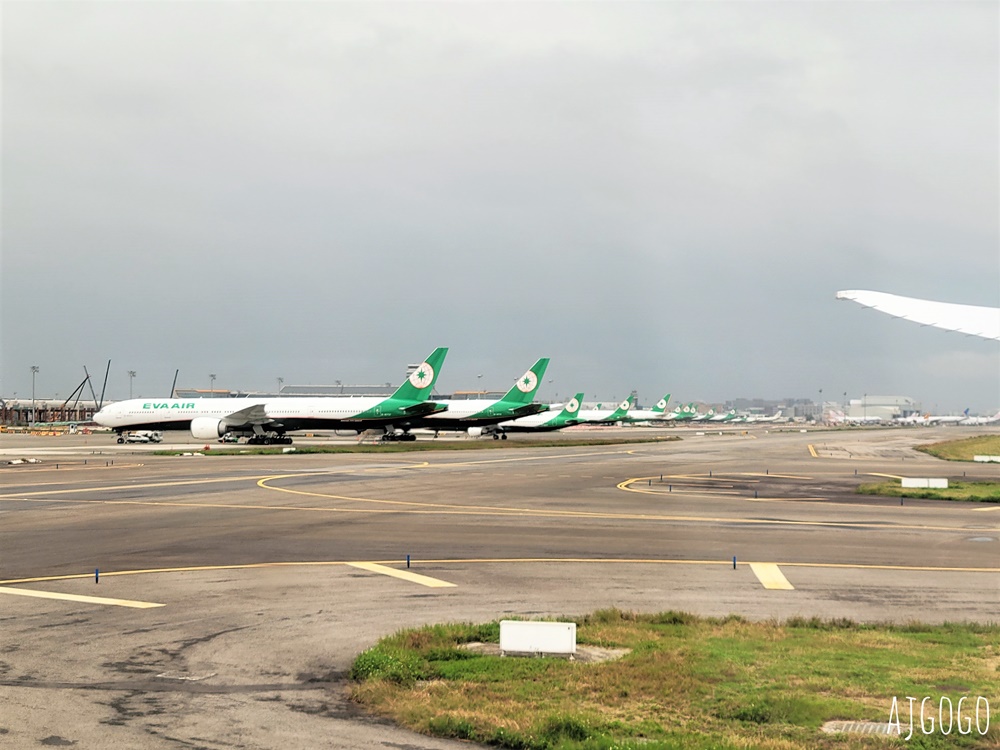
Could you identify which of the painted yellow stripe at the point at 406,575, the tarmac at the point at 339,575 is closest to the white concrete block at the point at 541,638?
the tarmac at the point at 339,575

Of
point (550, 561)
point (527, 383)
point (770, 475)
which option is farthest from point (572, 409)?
point (550, 561)

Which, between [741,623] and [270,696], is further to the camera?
[741,623]

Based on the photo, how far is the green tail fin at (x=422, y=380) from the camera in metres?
90.2

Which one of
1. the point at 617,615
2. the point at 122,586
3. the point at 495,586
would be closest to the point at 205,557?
the point at 122,586

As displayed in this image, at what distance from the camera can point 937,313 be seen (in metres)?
16.9

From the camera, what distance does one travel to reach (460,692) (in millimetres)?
11109

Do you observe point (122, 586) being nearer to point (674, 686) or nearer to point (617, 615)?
point (617, 615)

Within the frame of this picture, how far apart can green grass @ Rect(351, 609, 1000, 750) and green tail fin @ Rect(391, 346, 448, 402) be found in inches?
3007

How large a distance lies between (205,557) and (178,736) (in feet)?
41.7

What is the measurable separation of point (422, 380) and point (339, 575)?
2810 inches

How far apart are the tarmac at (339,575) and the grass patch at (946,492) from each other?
149 cm

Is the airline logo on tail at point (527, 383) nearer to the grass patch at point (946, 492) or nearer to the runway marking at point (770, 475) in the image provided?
the runway marking at point (770, 475)

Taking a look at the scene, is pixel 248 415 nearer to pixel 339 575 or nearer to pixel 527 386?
pixel 527 386

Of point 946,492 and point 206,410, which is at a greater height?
point 206,410
